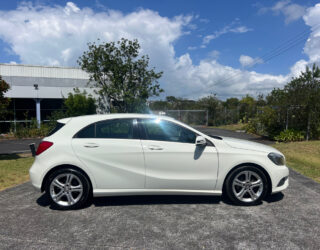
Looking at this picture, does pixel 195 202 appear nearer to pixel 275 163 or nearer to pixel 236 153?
pixel 236 153

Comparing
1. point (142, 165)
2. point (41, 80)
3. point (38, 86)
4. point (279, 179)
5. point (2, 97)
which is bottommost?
point (279, 179)

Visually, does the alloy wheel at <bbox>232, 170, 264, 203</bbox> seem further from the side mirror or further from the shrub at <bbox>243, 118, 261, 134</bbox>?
the shrub at <bbox>243, 118, 261, 134</bbox>

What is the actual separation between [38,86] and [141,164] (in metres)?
19.4

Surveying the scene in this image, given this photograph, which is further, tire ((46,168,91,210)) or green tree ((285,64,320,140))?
green tree ((285,64,320,140))

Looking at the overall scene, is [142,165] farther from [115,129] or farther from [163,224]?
[163,224]

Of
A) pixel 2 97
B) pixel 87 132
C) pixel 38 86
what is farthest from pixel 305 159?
pixel 38 86

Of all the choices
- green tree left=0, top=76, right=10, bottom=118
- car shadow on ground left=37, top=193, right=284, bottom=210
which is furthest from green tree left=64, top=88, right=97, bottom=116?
car shadow on ground left=37, top=193, right=284, bottom=210

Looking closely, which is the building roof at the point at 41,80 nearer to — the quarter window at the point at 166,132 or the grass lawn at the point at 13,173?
the grass lawn at the point at 13,173

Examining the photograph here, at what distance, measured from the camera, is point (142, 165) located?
3875mm

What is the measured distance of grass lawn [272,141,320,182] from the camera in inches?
250

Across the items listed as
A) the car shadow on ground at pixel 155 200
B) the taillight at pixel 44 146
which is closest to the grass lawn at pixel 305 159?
the car shadow on ground at pixel 155 200

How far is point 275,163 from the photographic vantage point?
4.02 metres

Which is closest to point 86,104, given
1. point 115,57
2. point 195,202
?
point 115,57

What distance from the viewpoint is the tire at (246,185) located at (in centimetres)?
395
